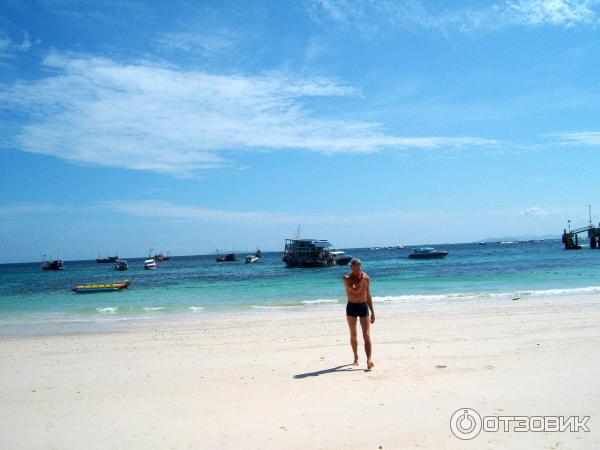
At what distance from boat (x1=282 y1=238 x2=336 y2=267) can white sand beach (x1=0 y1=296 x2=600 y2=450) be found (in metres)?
54.5

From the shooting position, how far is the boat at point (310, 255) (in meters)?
66.8

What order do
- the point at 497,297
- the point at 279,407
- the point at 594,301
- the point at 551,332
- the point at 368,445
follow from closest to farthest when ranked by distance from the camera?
the point at 368,445 → the point at 279,407 → the point at 551,332 → the point at 594,301 → the point at 497,297

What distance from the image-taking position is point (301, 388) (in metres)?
6.67

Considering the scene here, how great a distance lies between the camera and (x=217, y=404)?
612 centimetres

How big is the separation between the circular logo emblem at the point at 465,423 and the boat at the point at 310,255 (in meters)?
60.8

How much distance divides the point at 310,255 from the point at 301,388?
6082 cm

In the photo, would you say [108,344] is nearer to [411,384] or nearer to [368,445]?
[411,384]

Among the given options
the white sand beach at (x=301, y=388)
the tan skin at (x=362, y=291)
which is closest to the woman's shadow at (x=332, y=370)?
the white sand beach at (x=301, y=388)

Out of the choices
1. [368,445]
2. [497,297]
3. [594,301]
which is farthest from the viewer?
[497,297]

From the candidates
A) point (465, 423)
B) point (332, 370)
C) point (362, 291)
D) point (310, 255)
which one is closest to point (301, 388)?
point (332, 370)

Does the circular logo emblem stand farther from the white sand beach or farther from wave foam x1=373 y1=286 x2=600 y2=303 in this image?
wave foam x1=373 y1=286 x2=600 y2=303

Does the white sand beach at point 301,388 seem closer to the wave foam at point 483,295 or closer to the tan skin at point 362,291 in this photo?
the tan skin at point 362,291

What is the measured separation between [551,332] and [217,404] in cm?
790

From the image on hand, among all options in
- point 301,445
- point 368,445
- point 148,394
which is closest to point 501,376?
point 368,445
